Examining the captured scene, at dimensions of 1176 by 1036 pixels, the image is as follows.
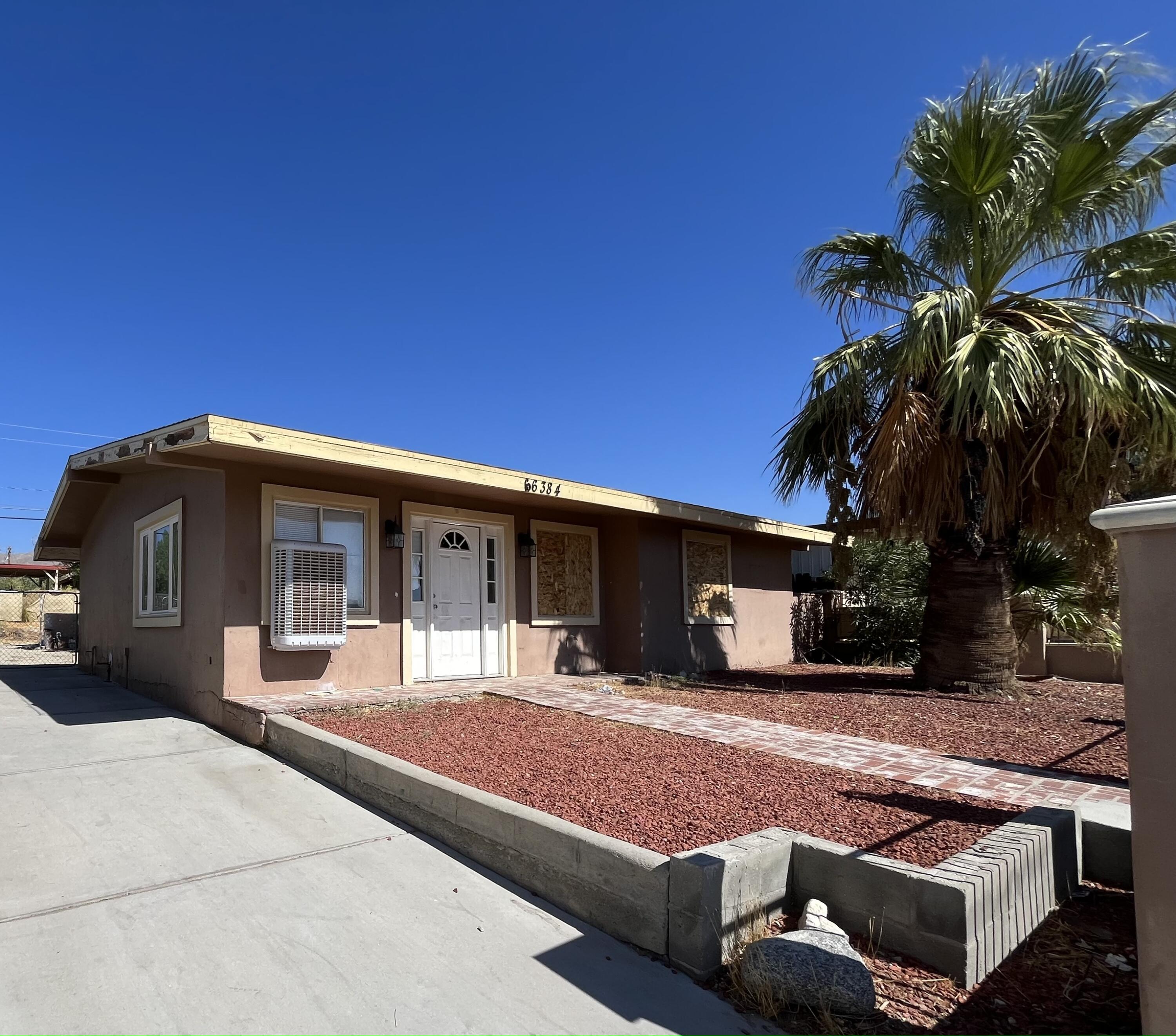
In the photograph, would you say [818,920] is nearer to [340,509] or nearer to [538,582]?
[340,509]

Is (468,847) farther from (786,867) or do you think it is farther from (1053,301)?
(1053,301)

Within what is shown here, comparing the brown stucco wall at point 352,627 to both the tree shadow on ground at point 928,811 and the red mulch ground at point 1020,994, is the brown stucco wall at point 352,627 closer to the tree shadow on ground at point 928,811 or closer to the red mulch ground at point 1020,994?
the tree shadow on ground at point 928,811

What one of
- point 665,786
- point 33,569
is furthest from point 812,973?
point 33,569

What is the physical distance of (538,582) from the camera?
11234 mm

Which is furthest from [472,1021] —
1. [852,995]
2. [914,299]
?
[914,299]

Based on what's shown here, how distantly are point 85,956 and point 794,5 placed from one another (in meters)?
10.5

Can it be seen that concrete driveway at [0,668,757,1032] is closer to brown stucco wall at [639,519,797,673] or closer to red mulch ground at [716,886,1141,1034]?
red mulch ground at [716,886,1141,1034]

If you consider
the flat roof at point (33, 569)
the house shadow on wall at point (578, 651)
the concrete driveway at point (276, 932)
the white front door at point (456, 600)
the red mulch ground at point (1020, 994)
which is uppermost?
the flat roof at point (33, 569)

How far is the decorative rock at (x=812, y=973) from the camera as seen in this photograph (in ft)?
9.36

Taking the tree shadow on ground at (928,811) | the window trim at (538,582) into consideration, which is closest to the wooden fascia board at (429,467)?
the window trim at (538,582)

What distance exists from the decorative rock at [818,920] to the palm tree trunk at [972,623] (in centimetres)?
694

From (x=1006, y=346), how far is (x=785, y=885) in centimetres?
702

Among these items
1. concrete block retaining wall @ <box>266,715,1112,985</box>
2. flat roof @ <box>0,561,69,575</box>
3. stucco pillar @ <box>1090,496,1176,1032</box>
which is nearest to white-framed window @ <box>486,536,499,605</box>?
concrete block retaining wall @ <box>266,715,1112,985</box>

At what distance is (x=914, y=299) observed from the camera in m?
9.88
